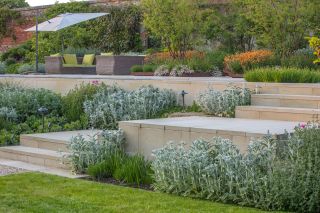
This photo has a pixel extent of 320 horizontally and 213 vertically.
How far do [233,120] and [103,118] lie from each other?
8.29 feet

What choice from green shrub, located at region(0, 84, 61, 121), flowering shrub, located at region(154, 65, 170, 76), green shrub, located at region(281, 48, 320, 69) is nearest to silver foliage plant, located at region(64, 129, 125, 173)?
green shrub, located at region(0, 84, 61, 121)

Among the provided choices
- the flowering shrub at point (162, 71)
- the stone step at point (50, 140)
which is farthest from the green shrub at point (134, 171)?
the flowering shrub at point (162, 71)

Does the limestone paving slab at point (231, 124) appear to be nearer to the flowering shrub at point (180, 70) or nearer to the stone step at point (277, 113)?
the stone step at point (277, 113)

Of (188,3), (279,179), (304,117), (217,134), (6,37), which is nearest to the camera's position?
(279,179)

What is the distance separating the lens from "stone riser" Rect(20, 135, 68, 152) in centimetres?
988

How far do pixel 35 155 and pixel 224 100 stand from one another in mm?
3002

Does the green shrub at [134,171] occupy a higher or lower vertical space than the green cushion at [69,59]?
lower

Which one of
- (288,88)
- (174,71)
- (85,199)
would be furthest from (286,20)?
(85,199)

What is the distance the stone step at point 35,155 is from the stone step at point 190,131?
1.00m

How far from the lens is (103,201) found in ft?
22.7

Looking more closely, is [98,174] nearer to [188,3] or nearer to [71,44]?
[188,3]

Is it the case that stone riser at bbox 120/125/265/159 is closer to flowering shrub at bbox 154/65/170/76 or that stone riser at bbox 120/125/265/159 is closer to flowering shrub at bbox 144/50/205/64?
A: flowering shrub at bbox 154/65/170/76

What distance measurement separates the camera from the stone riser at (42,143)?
9.88 m

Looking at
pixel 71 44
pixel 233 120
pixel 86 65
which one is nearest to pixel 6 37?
pixel 71 44
